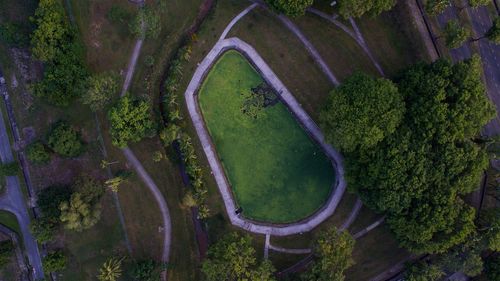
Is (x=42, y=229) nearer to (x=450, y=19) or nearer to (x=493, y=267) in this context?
(x=493, y=267)

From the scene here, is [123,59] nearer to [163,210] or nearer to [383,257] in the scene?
[163,210]

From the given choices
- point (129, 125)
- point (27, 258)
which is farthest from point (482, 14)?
point (27, 258)

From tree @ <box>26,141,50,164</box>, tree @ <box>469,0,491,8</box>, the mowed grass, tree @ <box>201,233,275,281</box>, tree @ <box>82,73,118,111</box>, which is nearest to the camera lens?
→ tree @ <box>201,233,275,281</box>

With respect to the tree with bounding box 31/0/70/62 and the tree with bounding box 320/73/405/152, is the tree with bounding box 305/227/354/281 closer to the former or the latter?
the tree with bounding box 320/73/405/152

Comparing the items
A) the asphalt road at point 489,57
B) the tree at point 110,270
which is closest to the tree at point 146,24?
the tree at point 110,270

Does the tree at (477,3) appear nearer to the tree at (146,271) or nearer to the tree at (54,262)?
the tree at (146,271)

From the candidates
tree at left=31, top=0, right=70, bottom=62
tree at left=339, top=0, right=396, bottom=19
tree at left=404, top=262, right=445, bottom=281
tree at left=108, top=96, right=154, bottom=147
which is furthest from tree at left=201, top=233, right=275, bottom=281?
tree at left=31, top=0, right=70, bottom=62
